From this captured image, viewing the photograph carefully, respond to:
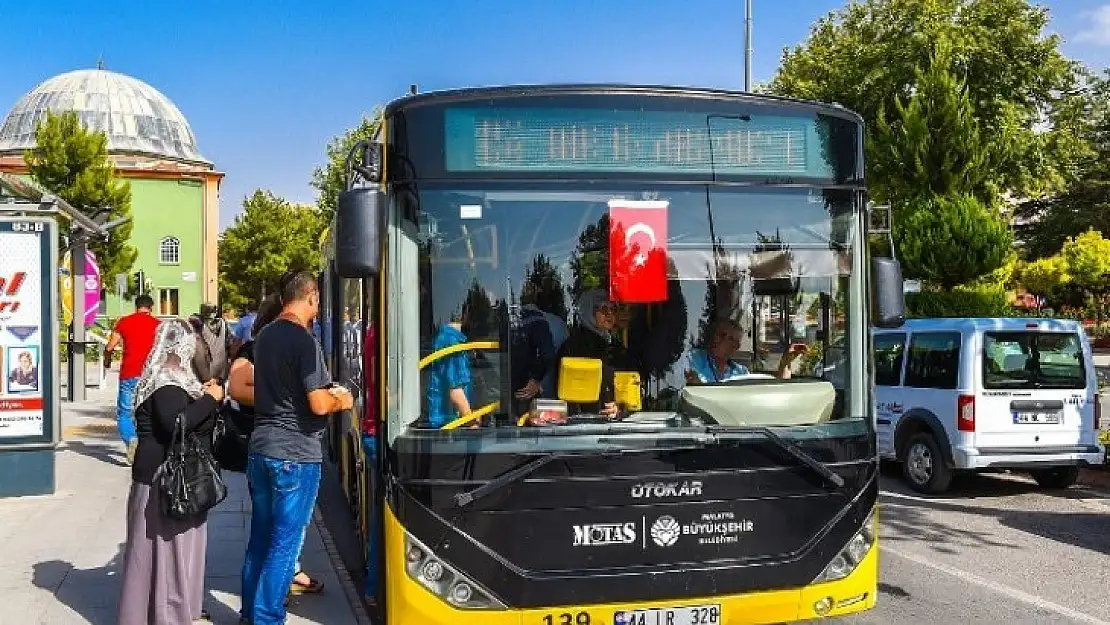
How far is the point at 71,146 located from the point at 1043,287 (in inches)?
1453

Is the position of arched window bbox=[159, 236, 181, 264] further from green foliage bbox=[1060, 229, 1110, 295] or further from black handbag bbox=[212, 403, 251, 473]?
black handbag bbox=[212, 403, 251, 473]

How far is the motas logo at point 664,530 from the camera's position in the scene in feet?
15.2

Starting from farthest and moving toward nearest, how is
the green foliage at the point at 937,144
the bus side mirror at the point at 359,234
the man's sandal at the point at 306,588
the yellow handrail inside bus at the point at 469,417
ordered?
the green foliage at the point at 937,144 < the man's sandal at the point at 306,588 < the yellow handrail inside bus at the point at 469,417 < the bus side mirror at the point at 359,234

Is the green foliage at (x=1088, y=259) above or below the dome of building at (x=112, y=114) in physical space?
below

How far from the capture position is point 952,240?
19547mm

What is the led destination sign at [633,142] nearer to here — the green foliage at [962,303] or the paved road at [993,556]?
the paved road at [993,556]

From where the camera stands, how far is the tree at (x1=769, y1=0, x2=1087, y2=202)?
32.4m

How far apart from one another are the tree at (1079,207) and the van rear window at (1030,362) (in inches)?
1681

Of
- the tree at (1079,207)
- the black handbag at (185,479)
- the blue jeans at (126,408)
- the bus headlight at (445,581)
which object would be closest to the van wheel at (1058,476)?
the bus headlight at (445,581)

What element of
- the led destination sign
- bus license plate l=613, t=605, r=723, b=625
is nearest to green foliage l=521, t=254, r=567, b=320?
the led destination sign

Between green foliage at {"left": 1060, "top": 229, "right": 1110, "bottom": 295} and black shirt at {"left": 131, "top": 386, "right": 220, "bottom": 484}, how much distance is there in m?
41.3

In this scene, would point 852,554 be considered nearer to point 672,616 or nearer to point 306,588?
point 672,616

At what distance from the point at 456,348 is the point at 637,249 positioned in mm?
903

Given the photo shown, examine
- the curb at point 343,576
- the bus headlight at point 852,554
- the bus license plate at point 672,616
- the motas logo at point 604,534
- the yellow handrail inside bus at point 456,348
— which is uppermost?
the yellow handrail inside bus at point 456,348
